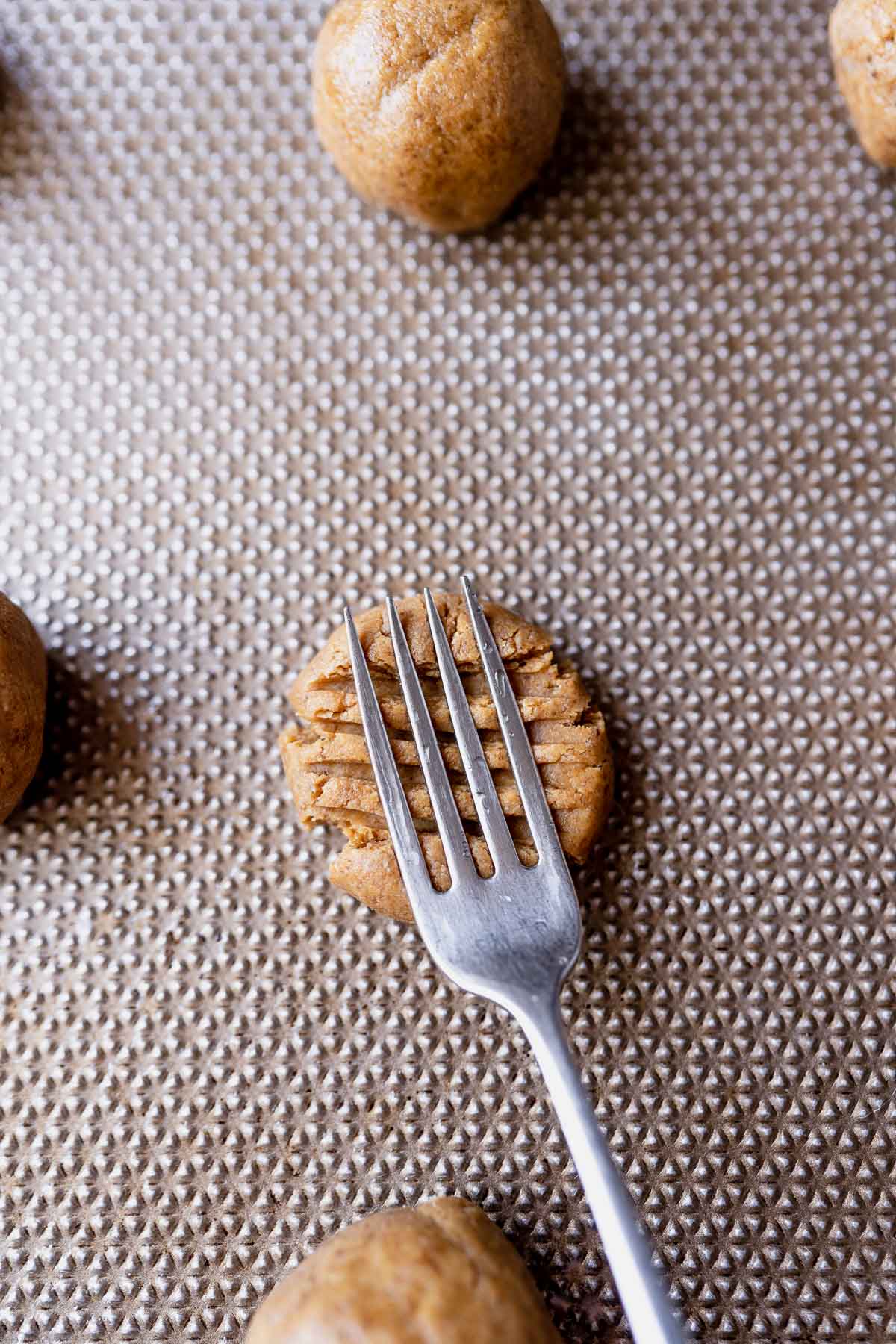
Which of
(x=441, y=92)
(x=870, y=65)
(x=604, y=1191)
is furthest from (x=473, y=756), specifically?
(x=870, y=65)

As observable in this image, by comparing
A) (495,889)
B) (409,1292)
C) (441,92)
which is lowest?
(409,1292)

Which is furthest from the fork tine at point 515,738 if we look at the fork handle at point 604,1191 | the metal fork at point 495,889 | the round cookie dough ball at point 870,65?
the round cookie dough ball at point 870,65

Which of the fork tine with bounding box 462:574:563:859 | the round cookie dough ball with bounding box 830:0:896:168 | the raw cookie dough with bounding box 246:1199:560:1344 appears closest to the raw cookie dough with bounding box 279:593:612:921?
the fork tine with bounding box 462:574:563:859

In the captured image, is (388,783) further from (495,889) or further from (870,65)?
(870,65)

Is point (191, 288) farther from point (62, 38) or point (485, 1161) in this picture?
point (485, 1161)

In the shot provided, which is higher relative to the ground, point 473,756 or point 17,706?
point 473,756
